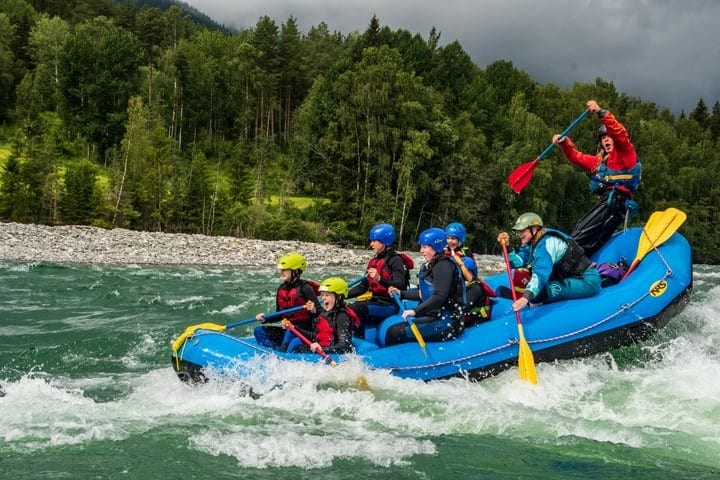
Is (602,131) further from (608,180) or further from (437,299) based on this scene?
(437,299)

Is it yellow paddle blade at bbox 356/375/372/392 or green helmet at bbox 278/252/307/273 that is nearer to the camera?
yellow paddle blade at bbox 356/375/372/392

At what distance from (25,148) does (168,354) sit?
25642mm

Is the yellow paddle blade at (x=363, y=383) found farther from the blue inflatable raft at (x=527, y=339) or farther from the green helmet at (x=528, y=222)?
the green helmet at (x=528, y=222)

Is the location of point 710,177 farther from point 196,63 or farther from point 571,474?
point 571,474

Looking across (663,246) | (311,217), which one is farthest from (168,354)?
(311,217)

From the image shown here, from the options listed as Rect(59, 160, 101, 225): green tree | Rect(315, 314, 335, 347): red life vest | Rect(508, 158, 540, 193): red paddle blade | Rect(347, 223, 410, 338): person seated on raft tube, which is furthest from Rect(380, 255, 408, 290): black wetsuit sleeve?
Rect(59, 160, 101, 225): green tree

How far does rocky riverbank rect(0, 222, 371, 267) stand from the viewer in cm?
2152

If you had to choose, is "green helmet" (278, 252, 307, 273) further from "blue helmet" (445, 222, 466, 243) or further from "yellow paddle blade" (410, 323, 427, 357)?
"blue helmet" (445, 222, 466, 243)

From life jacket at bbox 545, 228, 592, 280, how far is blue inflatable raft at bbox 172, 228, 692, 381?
332 millimetres

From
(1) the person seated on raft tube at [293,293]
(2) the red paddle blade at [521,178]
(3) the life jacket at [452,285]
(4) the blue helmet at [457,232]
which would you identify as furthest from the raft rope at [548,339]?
(2) the red paddle blade at [521,178]

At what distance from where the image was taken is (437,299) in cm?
688

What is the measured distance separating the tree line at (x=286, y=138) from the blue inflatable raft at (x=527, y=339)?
25109 millimetres

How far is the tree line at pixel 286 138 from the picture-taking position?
33.2 m

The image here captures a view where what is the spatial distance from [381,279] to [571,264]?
2.23 meters
